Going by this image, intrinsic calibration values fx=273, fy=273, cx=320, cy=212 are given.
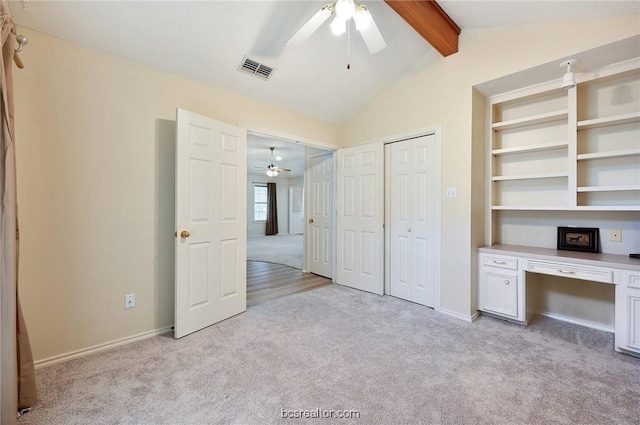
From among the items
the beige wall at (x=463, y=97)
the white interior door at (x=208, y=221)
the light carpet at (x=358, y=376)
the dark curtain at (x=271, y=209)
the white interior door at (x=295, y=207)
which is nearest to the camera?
the light carpet at (x=358, y=376)

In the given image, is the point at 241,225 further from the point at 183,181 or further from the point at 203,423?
the point at 203,423

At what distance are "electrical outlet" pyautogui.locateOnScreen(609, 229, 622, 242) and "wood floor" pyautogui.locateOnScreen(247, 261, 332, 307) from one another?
312 centimetres

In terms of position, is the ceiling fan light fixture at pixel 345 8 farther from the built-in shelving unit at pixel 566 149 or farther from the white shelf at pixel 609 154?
the white shelf at pixel 609 154

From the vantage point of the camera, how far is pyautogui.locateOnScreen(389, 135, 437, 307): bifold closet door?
315 cm

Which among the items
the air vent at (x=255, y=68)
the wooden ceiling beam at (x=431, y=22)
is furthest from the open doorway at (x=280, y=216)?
the wooden ceiling beam at (x=431, y=22)

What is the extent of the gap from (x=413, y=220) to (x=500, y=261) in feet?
3.20

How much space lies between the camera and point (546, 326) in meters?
2.65

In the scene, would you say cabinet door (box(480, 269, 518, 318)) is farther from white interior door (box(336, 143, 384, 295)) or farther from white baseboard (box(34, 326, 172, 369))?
white baseboard (box(34, 326, 172, 369))

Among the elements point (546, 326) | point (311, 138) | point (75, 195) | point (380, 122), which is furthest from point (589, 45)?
point (75, 195)

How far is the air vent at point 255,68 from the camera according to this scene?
2.67 metres

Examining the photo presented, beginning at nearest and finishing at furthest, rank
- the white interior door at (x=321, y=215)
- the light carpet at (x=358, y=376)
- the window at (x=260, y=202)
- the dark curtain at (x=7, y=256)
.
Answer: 1. the dark curtain at (x=7, y=256)
2. the light carpet at (x=358, y=376)
3. the white interior door at (x=321, y=215)
4. the window at (x=260, y=202)

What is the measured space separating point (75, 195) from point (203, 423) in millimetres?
1877

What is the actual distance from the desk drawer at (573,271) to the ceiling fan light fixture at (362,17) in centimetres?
246

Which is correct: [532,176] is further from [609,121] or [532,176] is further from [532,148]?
[609,121]
